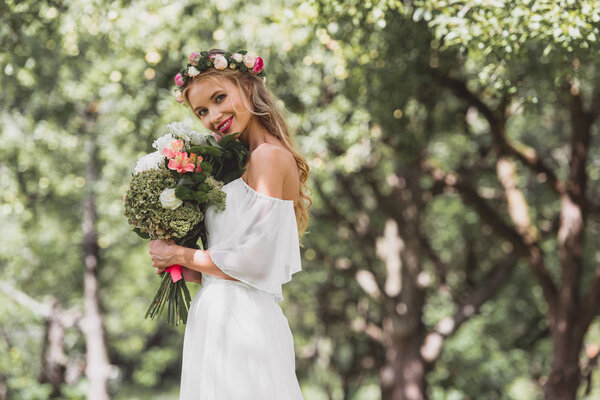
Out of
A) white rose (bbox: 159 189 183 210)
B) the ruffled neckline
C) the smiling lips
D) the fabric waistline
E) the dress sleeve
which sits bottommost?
the fabric waistline

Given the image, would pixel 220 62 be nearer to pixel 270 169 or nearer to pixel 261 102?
pixel 261 102

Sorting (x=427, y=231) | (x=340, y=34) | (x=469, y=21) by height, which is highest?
(x=469, y=21)

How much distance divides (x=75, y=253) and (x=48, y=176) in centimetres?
451

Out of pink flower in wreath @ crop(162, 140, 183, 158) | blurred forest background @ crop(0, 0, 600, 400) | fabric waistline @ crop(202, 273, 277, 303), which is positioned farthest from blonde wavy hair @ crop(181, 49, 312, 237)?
blurred forest background @ crop(0, 0, 600, 400)

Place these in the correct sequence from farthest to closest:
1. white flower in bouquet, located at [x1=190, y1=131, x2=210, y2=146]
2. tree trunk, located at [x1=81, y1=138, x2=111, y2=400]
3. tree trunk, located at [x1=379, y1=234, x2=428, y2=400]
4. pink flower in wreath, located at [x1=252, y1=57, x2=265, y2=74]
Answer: tree trunk, located at [x1=81, y1=138, x2=111, y2=400], tree trunk, located at [x1=379, y1=234, x2=428, y2=400], pink flower in wreath, located at [x1=252, y1=57, x2=265, y2=74], white flower in bouquet, located at [x1=190, y1=131, x2=210, y2=146]

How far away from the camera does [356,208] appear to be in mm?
12945

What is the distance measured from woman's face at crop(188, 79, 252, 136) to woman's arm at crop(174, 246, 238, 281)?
0.62 m

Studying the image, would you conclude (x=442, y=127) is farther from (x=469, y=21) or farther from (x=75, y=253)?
(x=75, y=253)

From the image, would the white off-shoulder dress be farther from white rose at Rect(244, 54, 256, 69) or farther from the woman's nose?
white rose at Rect(244, 54, 256, 69)

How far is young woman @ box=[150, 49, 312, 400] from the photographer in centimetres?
313

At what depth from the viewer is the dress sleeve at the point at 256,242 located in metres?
3.13

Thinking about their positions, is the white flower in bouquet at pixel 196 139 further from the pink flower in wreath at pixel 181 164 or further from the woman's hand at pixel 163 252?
the woman's hand at pixel 163 252

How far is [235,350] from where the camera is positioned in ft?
10.3

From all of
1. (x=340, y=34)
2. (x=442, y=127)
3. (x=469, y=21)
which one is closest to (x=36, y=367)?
(x=442, y=127)
